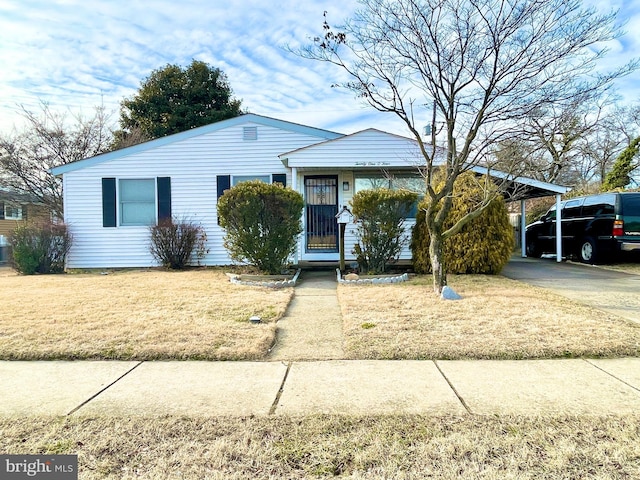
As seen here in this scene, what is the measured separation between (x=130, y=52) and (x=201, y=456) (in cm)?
1258

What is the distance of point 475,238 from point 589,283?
2.25 m

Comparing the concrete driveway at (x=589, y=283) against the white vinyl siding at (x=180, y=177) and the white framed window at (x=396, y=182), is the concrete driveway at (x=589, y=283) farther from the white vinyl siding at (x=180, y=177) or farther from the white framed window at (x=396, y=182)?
the white vinyl siding at (x=180, y=177)

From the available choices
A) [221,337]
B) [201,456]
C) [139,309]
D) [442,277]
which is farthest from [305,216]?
[201,456]

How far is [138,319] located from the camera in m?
5.18

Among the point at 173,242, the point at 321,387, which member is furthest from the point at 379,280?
the point at 173,242

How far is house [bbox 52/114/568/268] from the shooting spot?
11.1m

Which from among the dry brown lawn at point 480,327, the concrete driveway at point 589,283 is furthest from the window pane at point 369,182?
the dry brown lawn at point 480,327

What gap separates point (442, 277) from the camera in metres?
6.74

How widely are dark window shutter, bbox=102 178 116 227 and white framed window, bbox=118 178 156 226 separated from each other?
0.18 metres

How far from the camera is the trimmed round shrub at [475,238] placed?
860cm

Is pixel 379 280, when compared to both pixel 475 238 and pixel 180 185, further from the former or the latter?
pixel 180 185

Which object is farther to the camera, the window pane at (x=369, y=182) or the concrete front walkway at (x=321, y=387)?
the window pane at (x=369, y=182)

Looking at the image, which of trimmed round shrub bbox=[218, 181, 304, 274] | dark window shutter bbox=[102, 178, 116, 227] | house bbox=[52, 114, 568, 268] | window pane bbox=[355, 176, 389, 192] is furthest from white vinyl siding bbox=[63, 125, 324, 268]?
trimmed round shrub bbox=[218, 181, 304, 274]

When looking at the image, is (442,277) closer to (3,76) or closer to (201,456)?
(201,456)
